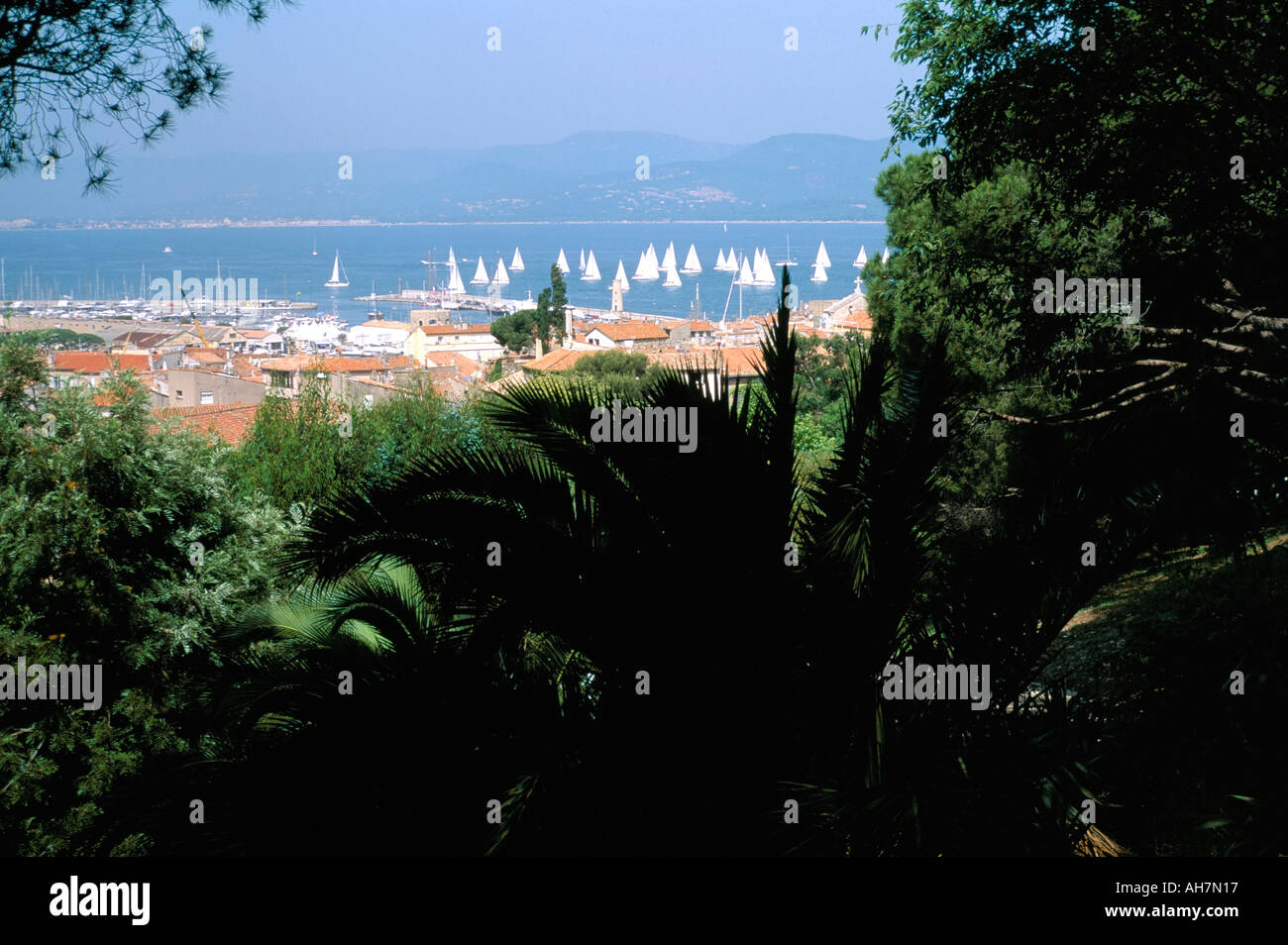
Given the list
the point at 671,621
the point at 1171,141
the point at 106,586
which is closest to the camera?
the point at 671,621

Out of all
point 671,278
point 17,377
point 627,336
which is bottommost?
point 17,377

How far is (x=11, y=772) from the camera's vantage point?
285 inches

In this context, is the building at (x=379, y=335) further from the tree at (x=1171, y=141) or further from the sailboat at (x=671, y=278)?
the tree at (x=1171, y=141)

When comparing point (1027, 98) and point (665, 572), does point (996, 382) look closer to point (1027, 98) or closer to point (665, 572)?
point (1027, 98)

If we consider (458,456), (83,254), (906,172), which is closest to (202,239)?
(83,254)

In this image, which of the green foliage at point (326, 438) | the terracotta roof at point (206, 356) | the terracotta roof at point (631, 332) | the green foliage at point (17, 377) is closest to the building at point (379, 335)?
the terracotta roof at point (631, 332)

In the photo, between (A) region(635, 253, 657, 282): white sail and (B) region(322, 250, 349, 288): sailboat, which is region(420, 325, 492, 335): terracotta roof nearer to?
(A) region(635, 253, 657, 282): white sail

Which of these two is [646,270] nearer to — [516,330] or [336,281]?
[336,281]

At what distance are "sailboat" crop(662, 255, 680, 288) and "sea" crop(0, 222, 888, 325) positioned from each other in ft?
2.83

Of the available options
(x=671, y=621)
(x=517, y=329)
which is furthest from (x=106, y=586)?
(x=517, y=329)

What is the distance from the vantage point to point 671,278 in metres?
130

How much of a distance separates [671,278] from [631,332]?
67.8 meters

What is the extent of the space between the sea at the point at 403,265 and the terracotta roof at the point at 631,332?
105 ft
